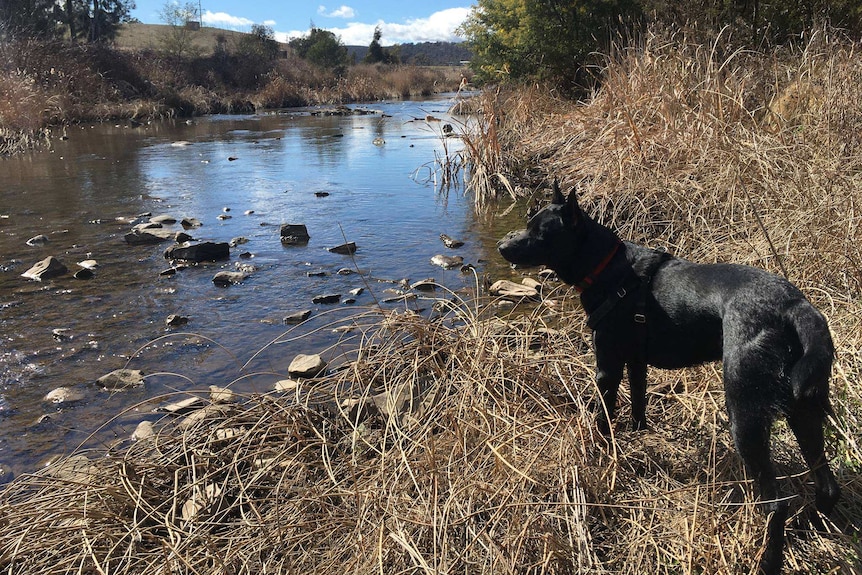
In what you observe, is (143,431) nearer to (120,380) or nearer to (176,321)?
(120,380)

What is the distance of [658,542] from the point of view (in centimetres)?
232

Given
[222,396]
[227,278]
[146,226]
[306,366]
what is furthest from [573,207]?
[146,226]

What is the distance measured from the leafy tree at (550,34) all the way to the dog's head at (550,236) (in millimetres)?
10285

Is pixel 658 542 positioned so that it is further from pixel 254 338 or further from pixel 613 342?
pixel 254 338

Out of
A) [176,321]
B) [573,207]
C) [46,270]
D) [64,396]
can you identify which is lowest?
[64,396]

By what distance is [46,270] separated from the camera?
6543mm

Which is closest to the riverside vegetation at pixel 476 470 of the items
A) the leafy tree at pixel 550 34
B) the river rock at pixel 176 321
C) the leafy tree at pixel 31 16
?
the river rock at pixel 176 321

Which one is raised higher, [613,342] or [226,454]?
[613,342]

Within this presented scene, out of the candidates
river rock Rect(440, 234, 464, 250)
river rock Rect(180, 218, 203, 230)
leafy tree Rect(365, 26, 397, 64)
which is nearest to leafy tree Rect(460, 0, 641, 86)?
river rock Rect(440, 234, 464, 250)

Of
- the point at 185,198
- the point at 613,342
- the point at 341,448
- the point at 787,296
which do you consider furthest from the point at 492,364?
the point at 185,198

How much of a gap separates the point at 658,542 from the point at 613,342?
933 mm

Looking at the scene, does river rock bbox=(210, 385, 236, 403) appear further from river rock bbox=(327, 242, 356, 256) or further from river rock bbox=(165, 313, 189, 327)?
river rock bbox=(327, 242, 356, 256)

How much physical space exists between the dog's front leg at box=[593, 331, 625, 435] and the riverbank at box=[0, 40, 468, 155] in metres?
16.8

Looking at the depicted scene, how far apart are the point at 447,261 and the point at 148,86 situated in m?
26.8
